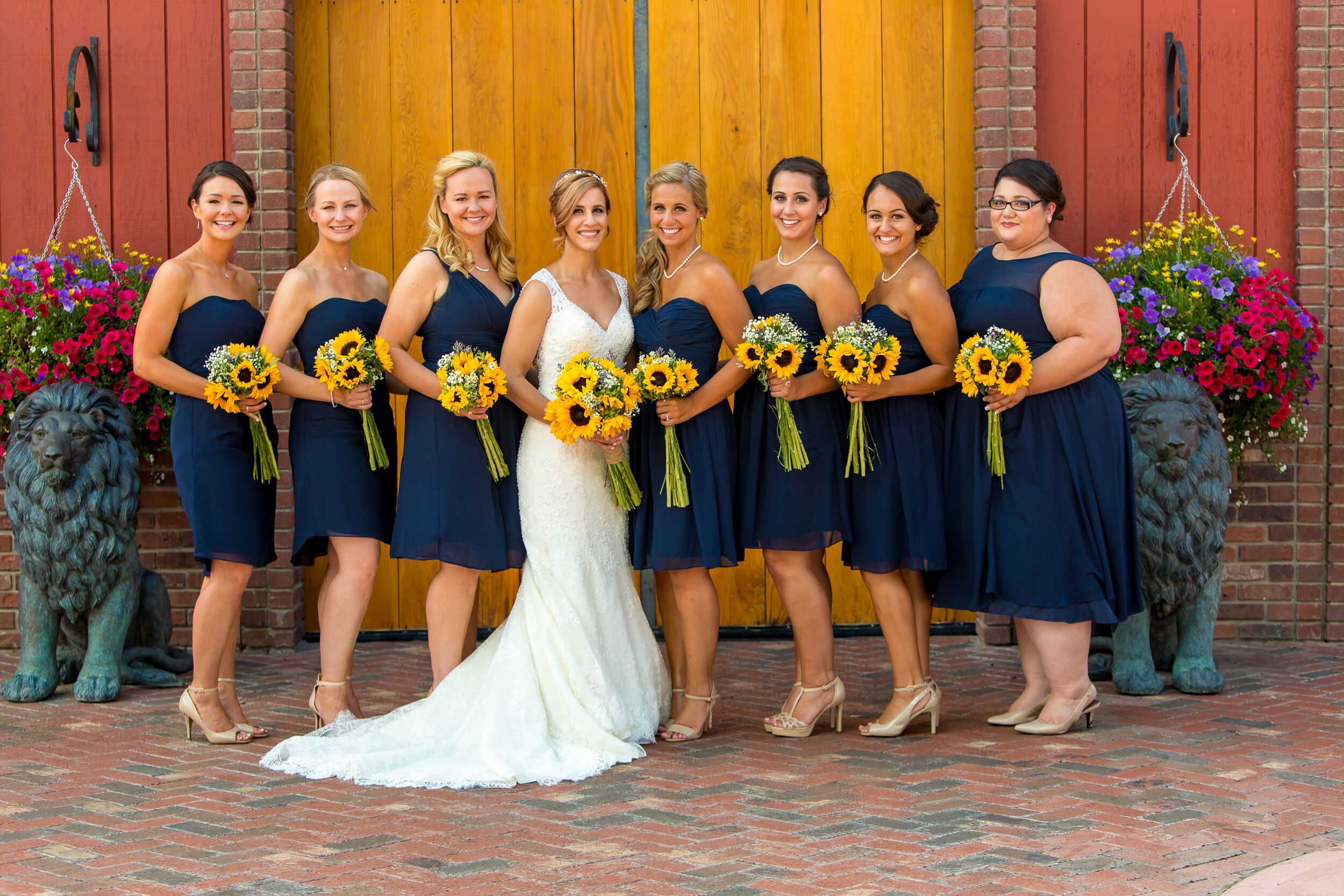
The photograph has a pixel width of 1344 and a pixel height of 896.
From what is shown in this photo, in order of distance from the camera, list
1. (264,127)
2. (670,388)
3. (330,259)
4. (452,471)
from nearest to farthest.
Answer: (670,388) < (452,471) < (330,259) < (264,127)

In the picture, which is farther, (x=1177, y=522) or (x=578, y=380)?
(x=1177, y=522)

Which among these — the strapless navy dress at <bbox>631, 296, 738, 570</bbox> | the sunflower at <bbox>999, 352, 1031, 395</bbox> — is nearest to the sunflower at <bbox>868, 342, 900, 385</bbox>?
the sunflower at <bbox>999, 352, 1031, 395</bbox>

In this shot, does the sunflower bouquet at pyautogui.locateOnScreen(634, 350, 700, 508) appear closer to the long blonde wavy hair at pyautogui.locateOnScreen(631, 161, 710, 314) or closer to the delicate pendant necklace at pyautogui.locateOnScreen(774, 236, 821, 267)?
the long blonde wavy hair at pyautogui.locateOnScreen(631, 161, 710, 314)

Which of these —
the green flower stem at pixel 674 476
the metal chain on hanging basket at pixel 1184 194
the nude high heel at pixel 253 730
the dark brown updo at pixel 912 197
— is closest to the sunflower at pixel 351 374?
the green flower stem at pixel 674 476

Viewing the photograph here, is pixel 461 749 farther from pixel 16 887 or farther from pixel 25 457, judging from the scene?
pixel 25 457

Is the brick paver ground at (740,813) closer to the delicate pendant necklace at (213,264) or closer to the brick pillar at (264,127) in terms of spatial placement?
the delicate pendant necklace at (213,264)

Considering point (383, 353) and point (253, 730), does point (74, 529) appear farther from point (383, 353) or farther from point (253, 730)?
point (383, 353)

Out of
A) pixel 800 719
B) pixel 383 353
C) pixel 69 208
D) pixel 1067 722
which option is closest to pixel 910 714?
pixel 800 719

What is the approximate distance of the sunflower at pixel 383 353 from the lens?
16.1ft

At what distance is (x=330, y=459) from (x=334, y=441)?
7 cm

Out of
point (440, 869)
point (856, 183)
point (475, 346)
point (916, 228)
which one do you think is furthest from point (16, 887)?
point (856, 183)

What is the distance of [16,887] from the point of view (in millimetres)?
3525

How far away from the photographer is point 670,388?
4801mm

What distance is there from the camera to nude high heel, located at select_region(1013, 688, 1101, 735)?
503 centimetres
